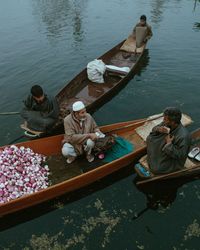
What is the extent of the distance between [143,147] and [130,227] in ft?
7.83

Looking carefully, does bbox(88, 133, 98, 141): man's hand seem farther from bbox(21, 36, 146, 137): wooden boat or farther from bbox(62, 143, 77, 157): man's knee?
bbox(21, 36, 146, 137): wooden boat

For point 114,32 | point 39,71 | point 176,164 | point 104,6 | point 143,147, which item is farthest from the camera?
point 104,6

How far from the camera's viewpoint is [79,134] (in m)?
8.07

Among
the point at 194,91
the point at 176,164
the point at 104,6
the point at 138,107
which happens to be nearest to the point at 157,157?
the point at 176,164

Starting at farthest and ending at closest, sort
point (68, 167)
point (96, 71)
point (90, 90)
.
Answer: point (96, 71), point (90, 90), point (68, 167)

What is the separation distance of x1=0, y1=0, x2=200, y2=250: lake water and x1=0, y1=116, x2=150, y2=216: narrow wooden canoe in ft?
1.62

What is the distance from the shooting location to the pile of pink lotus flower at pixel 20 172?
7555 mm

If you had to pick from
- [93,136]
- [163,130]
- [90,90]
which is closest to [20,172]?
[93,136]

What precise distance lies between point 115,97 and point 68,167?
5267 millimetres

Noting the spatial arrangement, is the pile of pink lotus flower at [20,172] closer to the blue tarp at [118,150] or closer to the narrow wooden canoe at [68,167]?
the narrow wooden canoe at [68,167]

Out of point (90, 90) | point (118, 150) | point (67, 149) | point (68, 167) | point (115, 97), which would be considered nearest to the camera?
point (67, 149)

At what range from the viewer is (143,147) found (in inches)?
337

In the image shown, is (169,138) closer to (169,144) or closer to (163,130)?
(169,144)

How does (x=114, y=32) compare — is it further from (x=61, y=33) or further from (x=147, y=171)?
(x=147, y=171)
